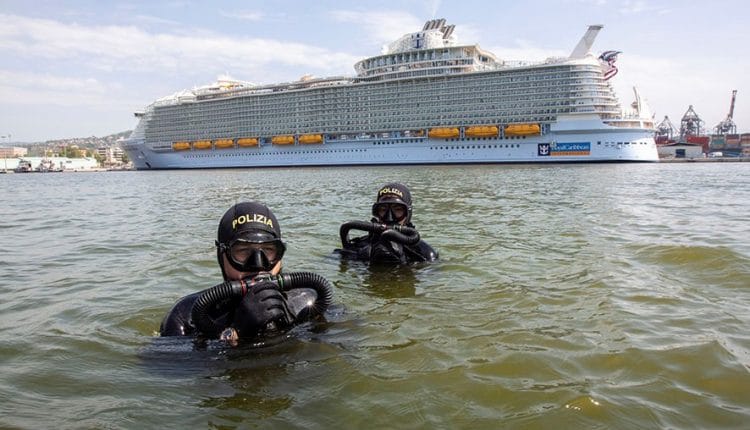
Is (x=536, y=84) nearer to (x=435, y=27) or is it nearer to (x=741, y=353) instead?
(x=435, y=27)

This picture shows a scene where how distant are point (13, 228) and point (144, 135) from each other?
92.7 metres

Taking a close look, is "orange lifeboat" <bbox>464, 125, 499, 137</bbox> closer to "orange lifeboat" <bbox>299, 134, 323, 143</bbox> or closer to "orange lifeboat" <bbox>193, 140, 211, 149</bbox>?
"orange lifeboat" <bbox>299, 134, 323, 143</bbox>

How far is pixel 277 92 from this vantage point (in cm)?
8975

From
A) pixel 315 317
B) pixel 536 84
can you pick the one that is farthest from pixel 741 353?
pixel 536 84

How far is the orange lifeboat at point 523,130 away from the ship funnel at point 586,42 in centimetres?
Result: 2070

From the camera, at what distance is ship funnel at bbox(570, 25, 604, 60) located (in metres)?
81.2

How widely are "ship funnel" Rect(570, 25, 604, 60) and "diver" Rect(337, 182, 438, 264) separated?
8404 cm

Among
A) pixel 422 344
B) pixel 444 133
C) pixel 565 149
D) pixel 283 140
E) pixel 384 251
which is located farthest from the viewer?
pixel 283 140

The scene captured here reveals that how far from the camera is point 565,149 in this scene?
222ft

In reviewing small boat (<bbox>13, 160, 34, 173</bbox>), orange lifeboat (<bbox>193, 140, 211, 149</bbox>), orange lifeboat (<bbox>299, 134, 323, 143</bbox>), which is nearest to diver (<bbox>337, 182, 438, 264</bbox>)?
orange lifeboat (<bbox>299, 134, 323, 143</bbox>)

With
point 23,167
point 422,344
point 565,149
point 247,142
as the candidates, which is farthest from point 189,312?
point 23,167

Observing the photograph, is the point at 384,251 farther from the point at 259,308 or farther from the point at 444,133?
the point at 444,133

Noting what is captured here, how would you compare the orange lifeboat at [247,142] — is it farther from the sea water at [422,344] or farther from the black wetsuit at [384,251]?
the black wetsuit at [384,251]

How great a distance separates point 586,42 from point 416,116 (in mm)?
31189
